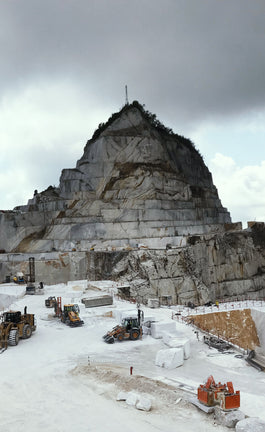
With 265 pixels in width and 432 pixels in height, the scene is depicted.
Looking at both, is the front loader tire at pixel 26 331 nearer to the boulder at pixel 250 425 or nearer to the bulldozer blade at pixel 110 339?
the bulldozer blade at pixel 110 339

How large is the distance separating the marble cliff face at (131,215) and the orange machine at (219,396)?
1134 inches

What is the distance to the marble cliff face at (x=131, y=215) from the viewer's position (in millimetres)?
43531

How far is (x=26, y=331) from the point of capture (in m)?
19.3

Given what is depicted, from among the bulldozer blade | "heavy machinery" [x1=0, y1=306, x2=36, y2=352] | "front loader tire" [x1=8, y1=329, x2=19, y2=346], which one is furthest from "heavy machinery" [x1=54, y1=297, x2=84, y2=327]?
"front loader tire" [x1=8, y1=329, x2=19, y2=346]

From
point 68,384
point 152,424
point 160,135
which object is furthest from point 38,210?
point 152,424

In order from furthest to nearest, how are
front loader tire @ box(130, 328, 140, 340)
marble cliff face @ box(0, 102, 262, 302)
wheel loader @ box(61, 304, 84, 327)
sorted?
marble cliff face @ box(0, 102, 262, 302) < wheel loader @ box(61, 304, 84, 327) < front loader tire @ box(130, 328, 140, 340)

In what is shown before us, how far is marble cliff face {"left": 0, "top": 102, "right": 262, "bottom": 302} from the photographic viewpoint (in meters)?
43.5

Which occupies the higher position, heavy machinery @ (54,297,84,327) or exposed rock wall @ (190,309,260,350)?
heavy machinery @ (54,297,84,327)

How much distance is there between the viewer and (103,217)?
170 feet

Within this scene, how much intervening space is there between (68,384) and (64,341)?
5862 millimetres

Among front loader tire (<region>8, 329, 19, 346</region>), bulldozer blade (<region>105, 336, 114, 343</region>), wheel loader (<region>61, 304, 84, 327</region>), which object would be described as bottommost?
bulldozer blade (<region>105, 336, 114, 343</region>)

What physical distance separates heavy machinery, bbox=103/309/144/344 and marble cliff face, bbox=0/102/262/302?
20676 millimetres

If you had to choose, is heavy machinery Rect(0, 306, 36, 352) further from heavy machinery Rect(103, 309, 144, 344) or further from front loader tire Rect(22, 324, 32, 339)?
heavy machinery Rect(103, 309, 144, 344)

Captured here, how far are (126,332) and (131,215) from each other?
108 ft
